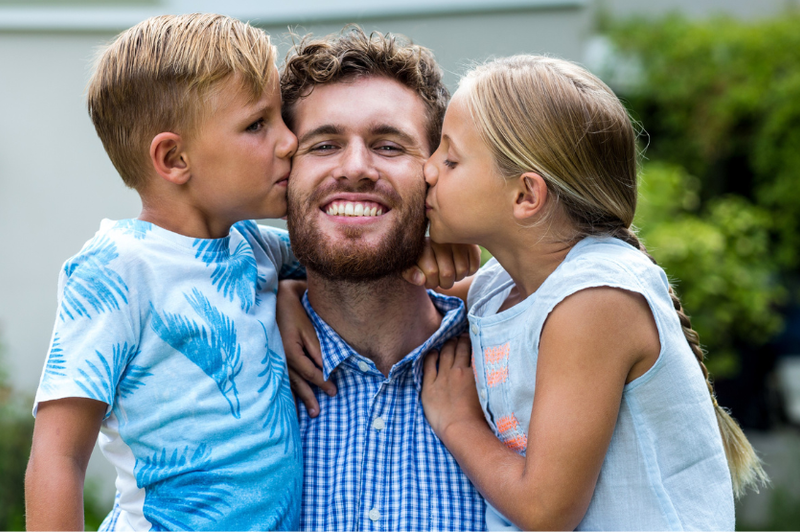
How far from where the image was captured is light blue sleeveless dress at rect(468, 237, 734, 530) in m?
1.76

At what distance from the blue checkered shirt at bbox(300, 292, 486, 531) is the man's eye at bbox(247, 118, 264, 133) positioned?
0.67 m

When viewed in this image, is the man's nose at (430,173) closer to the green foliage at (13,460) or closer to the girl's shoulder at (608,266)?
the girl's shoulder at (608,266)

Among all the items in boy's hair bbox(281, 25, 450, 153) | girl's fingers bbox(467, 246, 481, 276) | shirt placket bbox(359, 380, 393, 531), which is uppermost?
boy's hair bbox(281, 25, 450, 153)

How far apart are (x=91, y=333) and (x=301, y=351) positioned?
71 cm

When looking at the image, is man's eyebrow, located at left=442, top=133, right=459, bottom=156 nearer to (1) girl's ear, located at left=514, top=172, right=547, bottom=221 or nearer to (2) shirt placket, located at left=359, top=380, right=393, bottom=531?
(1) girl's ear, located at left=514, top=172, right=547, bottom=221

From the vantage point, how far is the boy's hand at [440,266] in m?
2.27

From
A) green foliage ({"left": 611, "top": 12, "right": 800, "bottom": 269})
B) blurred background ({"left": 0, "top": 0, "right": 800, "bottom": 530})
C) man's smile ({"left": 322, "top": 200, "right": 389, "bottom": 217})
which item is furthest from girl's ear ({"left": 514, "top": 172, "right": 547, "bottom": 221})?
green foliage ({"left": 611, "top": 12, "right": 800, "bottom": 269})

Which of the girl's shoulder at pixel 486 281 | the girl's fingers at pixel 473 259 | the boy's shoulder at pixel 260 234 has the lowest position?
the girl's shoulder at pixel 486 281

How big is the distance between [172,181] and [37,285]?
12.3ft

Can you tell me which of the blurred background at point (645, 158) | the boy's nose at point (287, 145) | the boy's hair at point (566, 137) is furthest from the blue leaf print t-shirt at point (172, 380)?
the blurred background at point (645, 158)

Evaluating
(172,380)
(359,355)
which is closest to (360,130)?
(359,355)

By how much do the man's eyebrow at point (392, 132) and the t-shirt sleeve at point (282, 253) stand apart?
49cm

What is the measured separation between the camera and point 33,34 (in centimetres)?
468

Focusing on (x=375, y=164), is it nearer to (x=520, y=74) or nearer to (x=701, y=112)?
(x=520, y=74)
